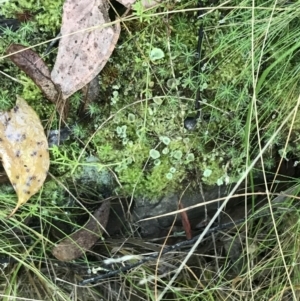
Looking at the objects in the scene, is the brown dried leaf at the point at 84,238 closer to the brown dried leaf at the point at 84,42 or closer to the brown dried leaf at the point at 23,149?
the brown dried leaf at the point at 23,149

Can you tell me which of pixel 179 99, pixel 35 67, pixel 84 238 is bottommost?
pixel 84 238

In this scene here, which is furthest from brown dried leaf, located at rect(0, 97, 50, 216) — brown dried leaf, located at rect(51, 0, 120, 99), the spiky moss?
brown dried leaf, located at rect(51, 0, 120, 99)

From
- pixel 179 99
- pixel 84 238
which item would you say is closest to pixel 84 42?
pixel 179 99

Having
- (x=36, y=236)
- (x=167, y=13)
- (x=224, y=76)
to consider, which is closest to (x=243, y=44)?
(x=224, y=76)

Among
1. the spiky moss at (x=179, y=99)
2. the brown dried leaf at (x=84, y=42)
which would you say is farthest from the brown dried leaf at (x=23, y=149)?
the brown dried leaf at (x=84, y=42)

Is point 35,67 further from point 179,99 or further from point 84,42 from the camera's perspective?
point 179,99

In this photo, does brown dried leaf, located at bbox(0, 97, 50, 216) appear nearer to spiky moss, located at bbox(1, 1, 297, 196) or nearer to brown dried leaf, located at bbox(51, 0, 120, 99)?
spiky moss, located at bbox(1, 1, 297, 196)
